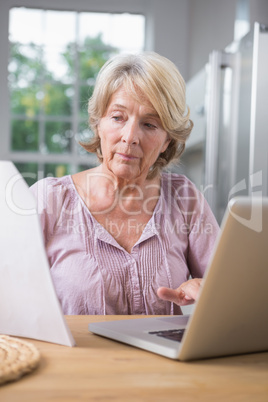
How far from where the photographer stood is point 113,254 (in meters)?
1.49

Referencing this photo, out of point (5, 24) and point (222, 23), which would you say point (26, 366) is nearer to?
point (222, 23)

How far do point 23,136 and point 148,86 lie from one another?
2897mm

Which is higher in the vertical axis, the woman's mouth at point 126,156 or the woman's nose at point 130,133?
the woman's nose at point 130,133

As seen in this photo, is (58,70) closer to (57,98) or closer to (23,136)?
(57,98)

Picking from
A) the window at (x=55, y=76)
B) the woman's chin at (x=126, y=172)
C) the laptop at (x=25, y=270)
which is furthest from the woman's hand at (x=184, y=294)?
the window at (x=55, y=76)

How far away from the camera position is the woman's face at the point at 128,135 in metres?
1.51

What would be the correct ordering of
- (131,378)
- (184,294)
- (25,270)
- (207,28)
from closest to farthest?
1. (131,378)
2. (25,270)
3. (184,294)
4. (207,28)

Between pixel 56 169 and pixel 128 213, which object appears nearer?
pixel 128 213

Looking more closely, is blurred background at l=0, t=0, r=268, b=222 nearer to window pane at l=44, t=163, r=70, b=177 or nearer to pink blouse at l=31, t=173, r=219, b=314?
window pane at l=44, t=163, r=70, b=177

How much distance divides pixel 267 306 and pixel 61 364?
312mm

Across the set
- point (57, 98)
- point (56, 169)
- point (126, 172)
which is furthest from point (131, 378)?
point (57, 98)

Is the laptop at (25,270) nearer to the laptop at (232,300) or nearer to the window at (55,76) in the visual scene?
the laptop at (232,300)

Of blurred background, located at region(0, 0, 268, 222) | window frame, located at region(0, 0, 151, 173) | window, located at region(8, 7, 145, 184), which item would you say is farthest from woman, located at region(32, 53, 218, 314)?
window, located at region(8, 7, 145, 184)

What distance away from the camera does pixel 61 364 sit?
0.74 m
